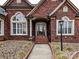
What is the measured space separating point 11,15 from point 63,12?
7.91 m

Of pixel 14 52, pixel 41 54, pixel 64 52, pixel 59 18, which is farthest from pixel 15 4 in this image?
pixel 41 54

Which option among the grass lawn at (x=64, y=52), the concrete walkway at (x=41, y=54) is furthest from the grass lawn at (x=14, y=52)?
the grass lawn at (x=64, y=52)

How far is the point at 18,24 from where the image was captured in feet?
136

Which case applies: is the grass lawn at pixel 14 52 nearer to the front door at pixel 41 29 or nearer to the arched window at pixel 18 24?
the front door at pixel 41 29

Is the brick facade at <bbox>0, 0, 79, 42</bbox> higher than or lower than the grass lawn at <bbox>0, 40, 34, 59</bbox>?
higher

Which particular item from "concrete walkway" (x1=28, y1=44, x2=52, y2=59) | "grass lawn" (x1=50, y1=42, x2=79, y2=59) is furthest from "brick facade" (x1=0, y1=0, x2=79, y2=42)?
"concrete walkway" (x1=28, y1=44, x2=52, y2=59)

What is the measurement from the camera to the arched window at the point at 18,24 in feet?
135

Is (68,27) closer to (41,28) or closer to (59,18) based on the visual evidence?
(59,18)

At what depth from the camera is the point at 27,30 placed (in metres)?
41.2

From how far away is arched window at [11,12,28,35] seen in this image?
41.2m

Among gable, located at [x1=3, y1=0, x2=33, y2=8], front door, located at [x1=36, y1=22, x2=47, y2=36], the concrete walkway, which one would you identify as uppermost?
gable, located at [x1=3, y1=0, x2=33, y2=8]

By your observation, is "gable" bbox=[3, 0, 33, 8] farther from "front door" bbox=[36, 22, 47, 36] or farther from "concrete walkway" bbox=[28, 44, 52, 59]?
"concrete walkway" bbox=[28, 44, 52, 59]

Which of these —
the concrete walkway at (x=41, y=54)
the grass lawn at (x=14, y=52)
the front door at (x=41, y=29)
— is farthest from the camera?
the front door at (x=41, y=29)

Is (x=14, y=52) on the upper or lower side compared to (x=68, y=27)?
lower
